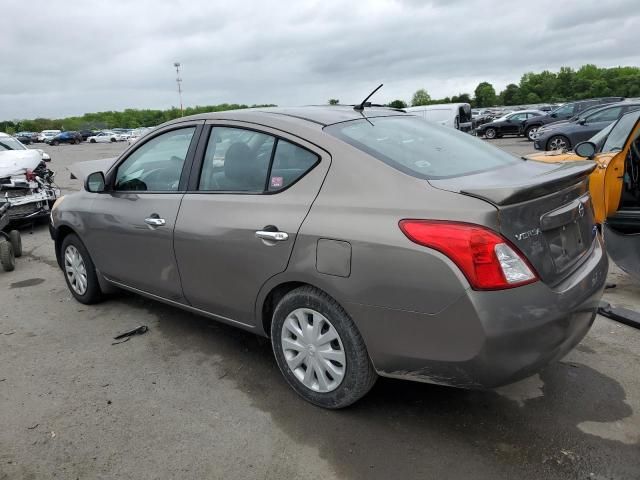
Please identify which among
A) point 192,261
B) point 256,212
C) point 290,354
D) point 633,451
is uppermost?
point 256,212

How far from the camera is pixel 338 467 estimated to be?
2523mm

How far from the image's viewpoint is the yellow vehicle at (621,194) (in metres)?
4.62

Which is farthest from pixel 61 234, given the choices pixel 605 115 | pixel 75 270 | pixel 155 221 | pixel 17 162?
pixel 605 115

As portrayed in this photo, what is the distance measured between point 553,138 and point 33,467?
1799 cm

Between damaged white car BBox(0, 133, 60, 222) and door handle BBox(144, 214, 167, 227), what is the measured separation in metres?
5.55

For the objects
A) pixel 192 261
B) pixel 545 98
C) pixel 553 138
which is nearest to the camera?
pixel 192 261

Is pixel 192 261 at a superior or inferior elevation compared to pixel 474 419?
superior

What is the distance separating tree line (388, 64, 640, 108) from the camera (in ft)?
269

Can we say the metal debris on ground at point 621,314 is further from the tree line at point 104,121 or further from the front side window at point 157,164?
the tree line at point 104,121

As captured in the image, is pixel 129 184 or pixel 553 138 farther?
pixel 553 138

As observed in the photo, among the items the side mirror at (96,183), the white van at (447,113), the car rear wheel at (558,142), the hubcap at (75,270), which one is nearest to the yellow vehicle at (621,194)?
the side mirror at (96,183)

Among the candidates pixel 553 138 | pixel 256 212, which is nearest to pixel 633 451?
pixel 256 212

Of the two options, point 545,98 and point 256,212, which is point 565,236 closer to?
point 256,212

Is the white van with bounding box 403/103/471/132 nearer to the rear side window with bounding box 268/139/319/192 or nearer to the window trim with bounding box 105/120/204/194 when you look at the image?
the window trim with bounding box 105/120/204/194
